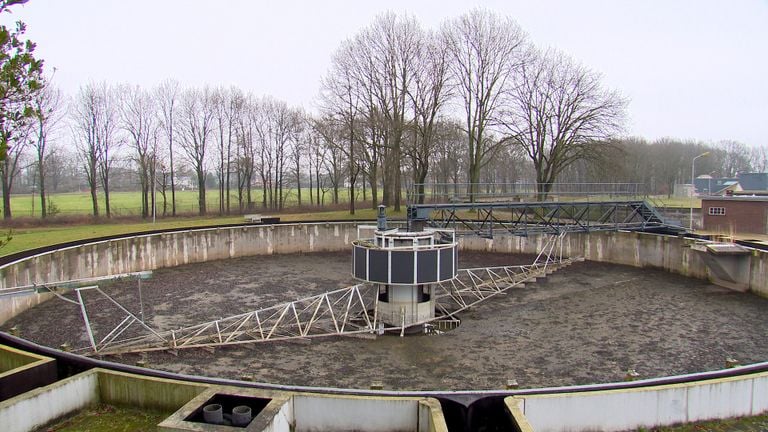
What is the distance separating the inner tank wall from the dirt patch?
57.8 inches

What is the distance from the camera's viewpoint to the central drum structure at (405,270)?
18.6m

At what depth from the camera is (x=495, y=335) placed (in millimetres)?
19250

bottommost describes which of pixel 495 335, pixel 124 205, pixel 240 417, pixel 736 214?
pixel 495 335

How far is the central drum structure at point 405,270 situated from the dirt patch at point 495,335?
1.09 metres

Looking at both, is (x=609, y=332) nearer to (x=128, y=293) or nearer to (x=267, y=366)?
(x=267, y=366)

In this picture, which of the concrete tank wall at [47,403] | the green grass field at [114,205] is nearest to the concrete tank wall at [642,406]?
the concrete tank wall at [47,403]

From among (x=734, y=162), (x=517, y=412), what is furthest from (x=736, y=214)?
(x=734, y=162)

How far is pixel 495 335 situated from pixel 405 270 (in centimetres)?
426

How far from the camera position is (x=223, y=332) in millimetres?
18656

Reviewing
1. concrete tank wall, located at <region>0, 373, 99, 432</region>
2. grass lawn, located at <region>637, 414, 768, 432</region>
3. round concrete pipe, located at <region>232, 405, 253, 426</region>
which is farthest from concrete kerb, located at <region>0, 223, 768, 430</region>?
grass lawn, located at <region>637, 414, 768, 432</region>

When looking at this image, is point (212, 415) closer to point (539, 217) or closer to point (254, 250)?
point (539, 217)

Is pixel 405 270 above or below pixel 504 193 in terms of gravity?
below

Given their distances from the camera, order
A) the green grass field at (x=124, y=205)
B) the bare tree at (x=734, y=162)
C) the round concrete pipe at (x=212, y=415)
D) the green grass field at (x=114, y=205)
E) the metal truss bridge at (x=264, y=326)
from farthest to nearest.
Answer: the bare tree at (x=734, y=162)
the green grass field at (x=114, y=205)
the green grass field at (x=124, y=205)
the metal truss bridge at (x=264, y=326)
the round concrete pipe at (x=212, y=415)

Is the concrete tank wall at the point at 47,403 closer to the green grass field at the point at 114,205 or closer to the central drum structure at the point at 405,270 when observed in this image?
the central drum structure at the point at 405,270
